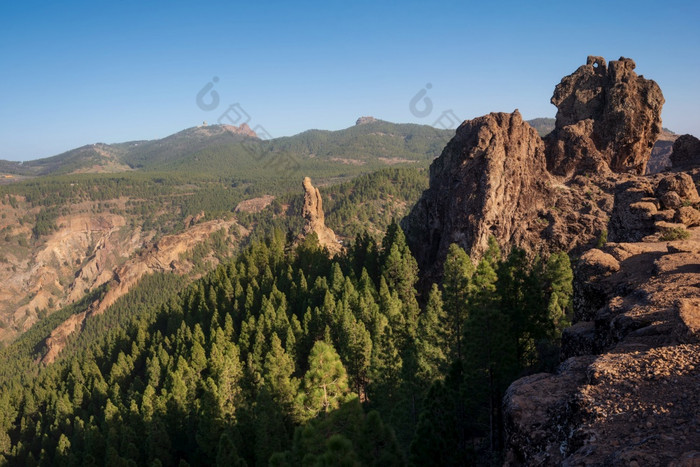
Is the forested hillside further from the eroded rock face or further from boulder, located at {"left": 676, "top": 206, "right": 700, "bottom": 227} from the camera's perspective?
boulder, located at {"left": 676, "top": 206, "right": 700, "bottom": 227}

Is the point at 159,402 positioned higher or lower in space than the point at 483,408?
lower

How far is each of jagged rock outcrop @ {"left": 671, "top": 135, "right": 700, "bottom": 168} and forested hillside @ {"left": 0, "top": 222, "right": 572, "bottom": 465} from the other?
2795cm

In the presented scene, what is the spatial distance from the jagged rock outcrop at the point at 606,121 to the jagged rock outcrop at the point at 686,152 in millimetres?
5116

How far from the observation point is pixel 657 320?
60.7 feet

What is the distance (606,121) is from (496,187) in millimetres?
22798

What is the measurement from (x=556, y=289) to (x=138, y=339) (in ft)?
275

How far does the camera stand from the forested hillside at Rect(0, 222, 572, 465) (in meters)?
26.7

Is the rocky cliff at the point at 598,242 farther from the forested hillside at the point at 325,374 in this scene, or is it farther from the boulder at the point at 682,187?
the forested hillside at the point at 325,374

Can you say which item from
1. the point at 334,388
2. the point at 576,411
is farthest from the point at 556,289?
the point at 576,411

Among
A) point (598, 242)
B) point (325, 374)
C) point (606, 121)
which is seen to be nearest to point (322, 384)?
point (325, 374)

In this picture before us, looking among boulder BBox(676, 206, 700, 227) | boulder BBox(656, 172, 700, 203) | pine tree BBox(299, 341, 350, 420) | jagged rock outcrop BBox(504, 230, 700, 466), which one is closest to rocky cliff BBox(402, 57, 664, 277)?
boulder BBox(656, 172, 700, 203)

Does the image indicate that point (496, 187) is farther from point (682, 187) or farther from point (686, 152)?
point (686, 152)

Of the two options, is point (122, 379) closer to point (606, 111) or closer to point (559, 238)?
point (559, 238)

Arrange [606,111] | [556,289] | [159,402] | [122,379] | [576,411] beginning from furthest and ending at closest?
[122,379]
[606,111]
[159,402]
[556,289]
[576,411]
